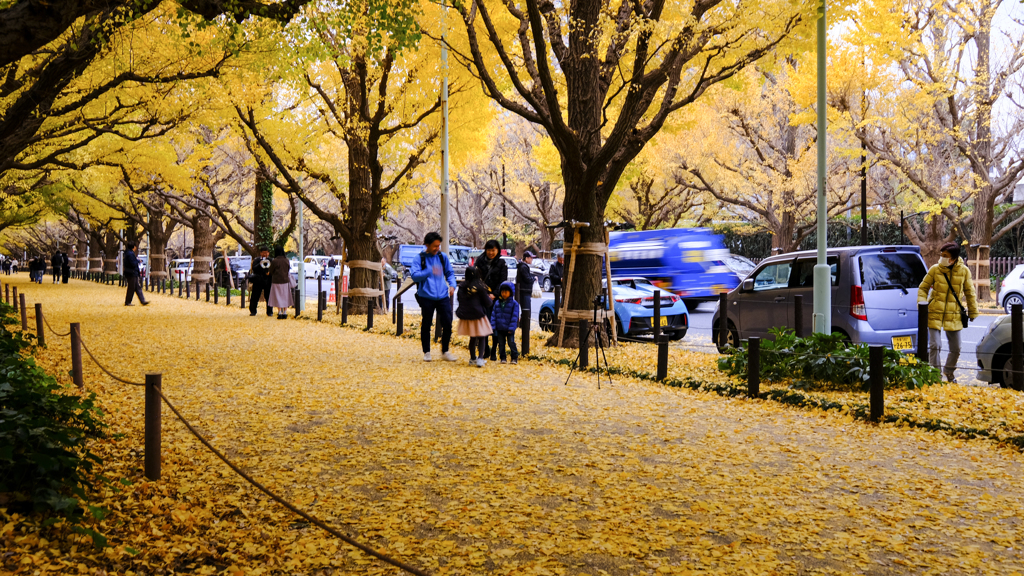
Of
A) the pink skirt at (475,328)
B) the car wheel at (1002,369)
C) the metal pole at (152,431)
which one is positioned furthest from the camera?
the pink skirt at (475,328)

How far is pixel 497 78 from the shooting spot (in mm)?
15445

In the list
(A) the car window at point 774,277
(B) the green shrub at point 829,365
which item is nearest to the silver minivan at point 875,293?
(A) the car window at point 774,277

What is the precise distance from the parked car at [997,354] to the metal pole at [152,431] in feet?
26.2

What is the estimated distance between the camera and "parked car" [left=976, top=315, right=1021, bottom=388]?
8.44 metres

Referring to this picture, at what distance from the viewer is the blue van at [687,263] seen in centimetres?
2394

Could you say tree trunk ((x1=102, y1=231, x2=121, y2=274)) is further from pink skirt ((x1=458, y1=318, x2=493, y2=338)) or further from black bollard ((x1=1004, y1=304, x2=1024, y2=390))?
black bollard ((x1=1004, y1=304, x2=1024, y2=390))

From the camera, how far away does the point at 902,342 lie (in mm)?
9523

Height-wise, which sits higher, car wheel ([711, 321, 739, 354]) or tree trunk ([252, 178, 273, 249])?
tree trunk ([252, 178, 273, 249])

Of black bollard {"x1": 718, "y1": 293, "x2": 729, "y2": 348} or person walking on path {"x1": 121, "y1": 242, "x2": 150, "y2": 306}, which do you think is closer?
black bollard {"x1": 718, "y1": 293, "x2": 729, "y2": 348}

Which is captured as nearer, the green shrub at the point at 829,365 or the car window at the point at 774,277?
the green shrub at the point at 829,365

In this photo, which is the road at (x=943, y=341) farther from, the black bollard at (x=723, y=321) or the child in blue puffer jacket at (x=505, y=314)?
the child in blue puffer jacket at (x=505, y=314)

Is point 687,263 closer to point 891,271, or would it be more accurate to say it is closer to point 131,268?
point 891,271

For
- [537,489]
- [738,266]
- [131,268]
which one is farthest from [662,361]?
[131,268]

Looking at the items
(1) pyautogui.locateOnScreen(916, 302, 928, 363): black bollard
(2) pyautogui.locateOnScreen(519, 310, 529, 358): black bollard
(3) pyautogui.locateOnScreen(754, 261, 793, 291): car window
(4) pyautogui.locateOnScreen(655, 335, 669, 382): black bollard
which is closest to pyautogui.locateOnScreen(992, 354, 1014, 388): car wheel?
(1) pyautogui.locateOnScreen(916, 302, 928, 363): black bollard
